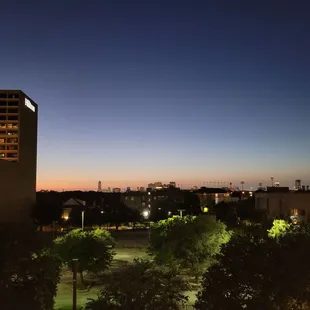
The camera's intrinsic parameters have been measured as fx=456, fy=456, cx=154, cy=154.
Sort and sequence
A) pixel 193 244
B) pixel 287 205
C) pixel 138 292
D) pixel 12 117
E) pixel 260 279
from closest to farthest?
pixel 138 292, pixel 260 279, pixel 193 244, pixel 287 205, pixel 12 117

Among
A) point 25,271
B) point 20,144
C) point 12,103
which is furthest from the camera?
point 12,103

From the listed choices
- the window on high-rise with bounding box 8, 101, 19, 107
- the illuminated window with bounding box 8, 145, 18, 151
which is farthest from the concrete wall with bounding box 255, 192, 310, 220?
the window on high-rise with bounding box 8, 101, 19, 107

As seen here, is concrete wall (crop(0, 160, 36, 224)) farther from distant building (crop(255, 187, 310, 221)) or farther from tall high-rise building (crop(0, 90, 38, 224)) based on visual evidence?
distant building (crop(255, 187, 310, 221))

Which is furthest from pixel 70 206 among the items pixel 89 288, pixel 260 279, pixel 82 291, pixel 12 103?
pixel 260 279

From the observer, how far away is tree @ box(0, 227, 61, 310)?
16.7 m

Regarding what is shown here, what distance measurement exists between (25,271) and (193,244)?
2093cm

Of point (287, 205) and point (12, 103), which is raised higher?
point (12, 103)

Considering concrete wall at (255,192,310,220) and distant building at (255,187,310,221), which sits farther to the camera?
concrete wall at (255,192,310,220)

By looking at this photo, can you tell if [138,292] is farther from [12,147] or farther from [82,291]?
[12,147]

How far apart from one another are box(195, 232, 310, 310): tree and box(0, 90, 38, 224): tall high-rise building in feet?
302

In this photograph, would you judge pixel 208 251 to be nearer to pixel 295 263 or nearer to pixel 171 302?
pixel 295 263

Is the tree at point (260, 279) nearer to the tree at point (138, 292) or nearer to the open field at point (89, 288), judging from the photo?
the tree at point (138, 292)

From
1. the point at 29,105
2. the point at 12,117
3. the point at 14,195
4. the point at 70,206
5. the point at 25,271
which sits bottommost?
the point at 70,206

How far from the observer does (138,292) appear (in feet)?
47.2
